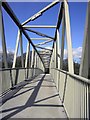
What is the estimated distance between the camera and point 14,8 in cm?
1147

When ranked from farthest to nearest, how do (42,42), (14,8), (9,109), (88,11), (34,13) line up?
(42,42)
(34,13)
(14,8)
(9,109)
(88,11)

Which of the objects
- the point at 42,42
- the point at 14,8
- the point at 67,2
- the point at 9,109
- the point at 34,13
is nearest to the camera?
the point at 9,109

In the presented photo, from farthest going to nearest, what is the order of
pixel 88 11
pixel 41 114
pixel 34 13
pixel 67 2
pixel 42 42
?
pixel 42 42 → pixel 34 13 → pixel 67 2 → pixel 41 114 → pixel 88 11

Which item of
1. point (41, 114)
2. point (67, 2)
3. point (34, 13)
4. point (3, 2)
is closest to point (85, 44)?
point (41, 114)

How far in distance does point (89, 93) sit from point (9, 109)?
2987mm

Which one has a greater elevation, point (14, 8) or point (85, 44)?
point (14, 8)

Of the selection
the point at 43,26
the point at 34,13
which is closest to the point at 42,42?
the point at 43,26

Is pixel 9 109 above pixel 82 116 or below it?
below

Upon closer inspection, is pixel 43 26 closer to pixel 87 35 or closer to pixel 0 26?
pixel 0 26

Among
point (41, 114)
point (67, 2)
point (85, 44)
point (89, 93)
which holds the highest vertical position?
point (67, 2)

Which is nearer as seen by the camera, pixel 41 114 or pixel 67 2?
pixel 41 114

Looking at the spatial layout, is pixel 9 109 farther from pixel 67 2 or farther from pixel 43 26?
pixel 43 26

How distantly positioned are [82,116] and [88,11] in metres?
2.13

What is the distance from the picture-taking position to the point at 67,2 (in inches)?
335
